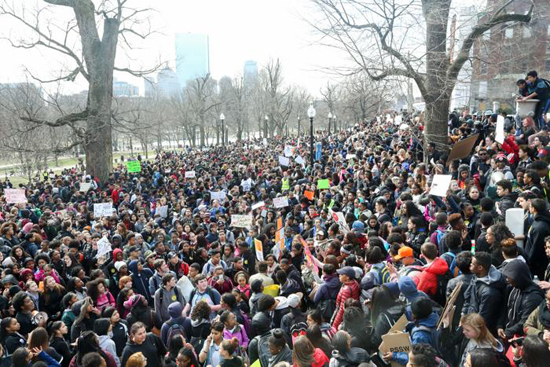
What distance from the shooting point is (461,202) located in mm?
8102

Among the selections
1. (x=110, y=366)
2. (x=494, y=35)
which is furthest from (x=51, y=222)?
(x=494, y=35)

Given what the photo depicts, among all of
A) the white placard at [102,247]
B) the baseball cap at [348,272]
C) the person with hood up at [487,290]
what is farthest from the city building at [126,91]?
the person with hood up at [487,290]

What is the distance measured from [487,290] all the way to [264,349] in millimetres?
2532

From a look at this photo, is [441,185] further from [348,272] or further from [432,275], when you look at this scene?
[348,272]

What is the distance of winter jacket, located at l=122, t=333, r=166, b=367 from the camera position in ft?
17.3

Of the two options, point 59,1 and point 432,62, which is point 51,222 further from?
point 59,1

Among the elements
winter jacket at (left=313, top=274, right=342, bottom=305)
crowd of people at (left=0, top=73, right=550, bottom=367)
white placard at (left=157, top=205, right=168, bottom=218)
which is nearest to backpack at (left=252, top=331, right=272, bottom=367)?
crowd of people at (left=0, top=73, right=550, bottom=367)

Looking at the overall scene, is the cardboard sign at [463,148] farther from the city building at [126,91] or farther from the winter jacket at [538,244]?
the city building at [126,91]

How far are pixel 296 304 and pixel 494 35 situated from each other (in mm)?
12326

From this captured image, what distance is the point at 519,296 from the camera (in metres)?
4.54

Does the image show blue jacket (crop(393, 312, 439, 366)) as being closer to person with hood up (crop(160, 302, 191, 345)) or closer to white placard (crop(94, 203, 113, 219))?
person with hood up (crop(160, 302, 191, 345))

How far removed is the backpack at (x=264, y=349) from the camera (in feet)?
15.8

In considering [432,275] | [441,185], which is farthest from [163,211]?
[432,275]

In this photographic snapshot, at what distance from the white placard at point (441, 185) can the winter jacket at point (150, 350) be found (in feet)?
19.5
